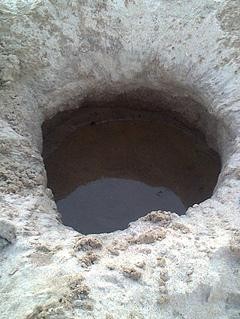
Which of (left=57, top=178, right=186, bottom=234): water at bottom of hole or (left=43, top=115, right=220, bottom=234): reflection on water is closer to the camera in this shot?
(left=57, top=178, right=186, bottom=234): water at bottom of hole

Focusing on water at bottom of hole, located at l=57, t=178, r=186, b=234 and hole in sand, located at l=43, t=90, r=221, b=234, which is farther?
hole in sand, located at l=43, t=90, r=221, b=234

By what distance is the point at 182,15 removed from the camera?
4.83m

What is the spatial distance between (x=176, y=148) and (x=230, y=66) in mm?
891

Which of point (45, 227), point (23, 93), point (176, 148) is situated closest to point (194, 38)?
point (176, 148)

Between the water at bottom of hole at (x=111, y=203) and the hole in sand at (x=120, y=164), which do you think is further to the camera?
the hole in sand at (x=120, y=164)

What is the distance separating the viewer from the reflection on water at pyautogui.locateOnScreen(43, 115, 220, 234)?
179 inches

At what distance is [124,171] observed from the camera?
16.1ft

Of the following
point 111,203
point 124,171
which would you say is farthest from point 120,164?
point 111,203

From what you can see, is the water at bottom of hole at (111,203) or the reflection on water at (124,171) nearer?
the water at bottom of hole at (111,203)

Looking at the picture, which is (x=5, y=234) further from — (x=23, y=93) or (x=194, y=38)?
(x=194, y=38)

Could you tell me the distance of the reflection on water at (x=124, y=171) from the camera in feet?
15.0

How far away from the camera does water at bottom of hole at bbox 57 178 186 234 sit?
14.6 ft

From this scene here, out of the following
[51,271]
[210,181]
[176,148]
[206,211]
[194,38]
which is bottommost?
[51,271]

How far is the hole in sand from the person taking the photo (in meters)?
4.58
